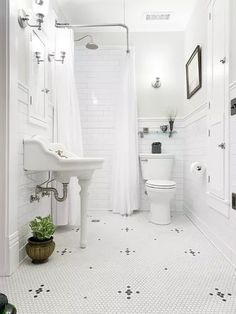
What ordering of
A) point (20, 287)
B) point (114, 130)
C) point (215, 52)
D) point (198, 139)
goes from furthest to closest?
point (114, 130)
point (198, 139)
point (215, 52)
point (20, 287)

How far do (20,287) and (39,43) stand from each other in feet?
6.39

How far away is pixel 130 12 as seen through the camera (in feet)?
9.68

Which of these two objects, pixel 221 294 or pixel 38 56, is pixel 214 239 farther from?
pixel 38 56

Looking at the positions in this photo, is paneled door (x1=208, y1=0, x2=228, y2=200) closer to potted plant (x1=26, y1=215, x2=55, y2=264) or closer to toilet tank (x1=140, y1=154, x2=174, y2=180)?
toilet tank (x1=140, y1=154, x2=174, y2=180)

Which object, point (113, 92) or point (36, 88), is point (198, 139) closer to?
point (113, 92)

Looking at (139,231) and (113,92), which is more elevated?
(113,92)

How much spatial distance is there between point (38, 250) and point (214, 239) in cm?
146

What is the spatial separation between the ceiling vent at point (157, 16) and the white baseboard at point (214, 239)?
245cm

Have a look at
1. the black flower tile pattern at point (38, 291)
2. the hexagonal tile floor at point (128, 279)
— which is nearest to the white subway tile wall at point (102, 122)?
the hexagonal tile floor at point (128, 279)

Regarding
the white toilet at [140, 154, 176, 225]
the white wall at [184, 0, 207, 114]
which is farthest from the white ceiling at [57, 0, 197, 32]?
the white toilet at [140, 154, 176, 225]

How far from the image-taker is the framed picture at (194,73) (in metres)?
2.61

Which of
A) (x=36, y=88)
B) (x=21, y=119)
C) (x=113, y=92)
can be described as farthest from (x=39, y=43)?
(x=113, y=92)

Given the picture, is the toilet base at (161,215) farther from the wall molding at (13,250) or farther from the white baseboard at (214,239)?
the wall molding at (13,250)

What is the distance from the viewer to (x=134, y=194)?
313cm
